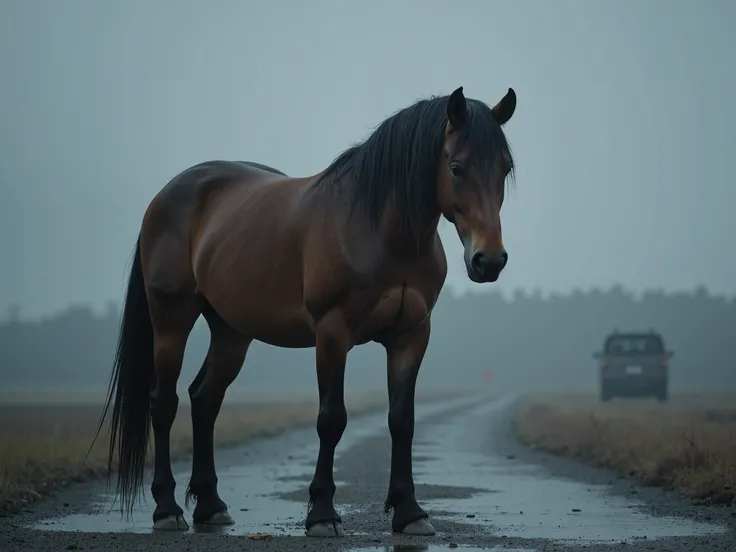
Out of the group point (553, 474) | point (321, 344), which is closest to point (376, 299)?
point (321, 344)

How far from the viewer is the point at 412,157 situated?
7203mm

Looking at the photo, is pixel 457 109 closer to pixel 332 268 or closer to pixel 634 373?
pixel 332 268

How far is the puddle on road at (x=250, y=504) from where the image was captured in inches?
305

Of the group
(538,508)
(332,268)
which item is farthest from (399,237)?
(538,508)

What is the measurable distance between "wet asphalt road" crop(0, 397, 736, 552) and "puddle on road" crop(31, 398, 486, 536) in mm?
13

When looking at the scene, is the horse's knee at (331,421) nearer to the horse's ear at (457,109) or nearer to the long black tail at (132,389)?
the horse's ear at (457,109)

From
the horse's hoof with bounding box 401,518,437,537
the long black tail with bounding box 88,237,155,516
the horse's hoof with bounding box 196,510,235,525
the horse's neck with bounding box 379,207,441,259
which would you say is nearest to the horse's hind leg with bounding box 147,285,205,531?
the long black tail with bounding box 88,237,155,516

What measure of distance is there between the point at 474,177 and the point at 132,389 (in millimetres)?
3675

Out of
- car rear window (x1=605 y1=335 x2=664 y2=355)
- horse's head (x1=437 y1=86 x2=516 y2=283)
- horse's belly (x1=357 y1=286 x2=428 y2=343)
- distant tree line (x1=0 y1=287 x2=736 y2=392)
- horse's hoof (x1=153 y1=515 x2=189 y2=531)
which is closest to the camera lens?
horse's head (x1=437 y1=86 x2=516 y2=283)

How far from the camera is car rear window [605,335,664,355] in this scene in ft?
104

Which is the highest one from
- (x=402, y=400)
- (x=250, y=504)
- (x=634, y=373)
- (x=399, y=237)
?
(x=399, y=237)

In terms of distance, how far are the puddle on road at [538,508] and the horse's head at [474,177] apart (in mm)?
1850

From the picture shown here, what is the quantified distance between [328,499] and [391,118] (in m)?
2.55

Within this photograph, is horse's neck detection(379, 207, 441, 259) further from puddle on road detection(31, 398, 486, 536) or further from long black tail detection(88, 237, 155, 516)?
long black tail detection(88, 237, 155, 516)
